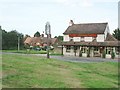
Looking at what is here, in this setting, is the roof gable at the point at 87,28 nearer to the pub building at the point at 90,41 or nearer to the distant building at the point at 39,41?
the pub building at the point at 90,41

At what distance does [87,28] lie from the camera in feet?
194

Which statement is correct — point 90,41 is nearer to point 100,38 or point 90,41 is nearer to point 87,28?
point 100,38

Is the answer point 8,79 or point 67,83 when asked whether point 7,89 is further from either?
point 67,83

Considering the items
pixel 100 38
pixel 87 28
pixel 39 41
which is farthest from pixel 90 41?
pixel 39 41

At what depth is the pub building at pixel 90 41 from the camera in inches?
2064

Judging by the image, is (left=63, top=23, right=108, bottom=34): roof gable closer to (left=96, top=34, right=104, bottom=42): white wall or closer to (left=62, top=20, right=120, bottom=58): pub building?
(left=62, top=20, right=120, bottom=58): pub building

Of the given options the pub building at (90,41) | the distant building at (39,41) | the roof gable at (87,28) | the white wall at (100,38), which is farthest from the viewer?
the distant building at (39,41)

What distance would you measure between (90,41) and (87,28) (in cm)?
403

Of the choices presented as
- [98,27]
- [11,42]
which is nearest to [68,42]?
[98,27]

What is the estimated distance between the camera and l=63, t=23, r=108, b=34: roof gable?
2235 inches

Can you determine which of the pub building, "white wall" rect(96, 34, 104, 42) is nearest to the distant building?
Result: the pub building

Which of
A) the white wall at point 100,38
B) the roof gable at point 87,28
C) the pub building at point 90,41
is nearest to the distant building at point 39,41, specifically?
the roof gable at point 87,28

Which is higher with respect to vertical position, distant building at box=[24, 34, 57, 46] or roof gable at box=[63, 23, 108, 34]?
roof gable at box=[63, 23, 108, 34]

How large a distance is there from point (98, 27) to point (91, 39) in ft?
11.5
